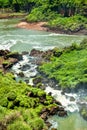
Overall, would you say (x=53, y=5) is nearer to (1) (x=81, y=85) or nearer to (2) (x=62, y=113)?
(1) (x=81, y=85)

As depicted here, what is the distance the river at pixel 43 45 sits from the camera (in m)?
31.4

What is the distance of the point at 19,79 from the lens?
137ft

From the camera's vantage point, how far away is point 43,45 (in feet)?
184

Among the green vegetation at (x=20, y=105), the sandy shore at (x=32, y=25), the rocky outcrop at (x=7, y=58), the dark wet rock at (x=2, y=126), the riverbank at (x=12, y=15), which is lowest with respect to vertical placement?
the riverbank at (x=12, y=15)

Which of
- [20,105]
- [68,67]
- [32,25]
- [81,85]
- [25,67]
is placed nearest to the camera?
[20,105]

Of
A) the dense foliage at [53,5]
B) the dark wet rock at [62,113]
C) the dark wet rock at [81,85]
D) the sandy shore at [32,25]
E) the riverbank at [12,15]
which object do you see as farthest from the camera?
the riverbank at [12,15]

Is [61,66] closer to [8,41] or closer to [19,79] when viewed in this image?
[19,79]

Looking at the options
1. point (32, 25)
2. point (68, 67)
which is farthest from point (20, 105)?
point (32, 25)

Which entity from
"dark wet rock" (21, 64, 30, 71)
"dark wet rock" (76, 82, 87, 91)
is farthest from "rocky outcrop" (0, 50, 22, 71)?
"dark wet rock" (76, 82, 87, 91)

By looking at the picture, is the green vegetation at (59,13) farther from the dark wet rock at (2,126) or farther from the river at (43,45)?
the dark wet rock at (2,126)

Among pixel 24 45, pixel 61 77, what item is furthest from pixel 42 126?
pixel 24 45

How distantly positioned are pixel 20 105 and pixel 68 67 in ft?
36.5

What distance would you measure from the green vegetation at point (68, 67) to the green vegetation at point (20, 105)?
4009 mm

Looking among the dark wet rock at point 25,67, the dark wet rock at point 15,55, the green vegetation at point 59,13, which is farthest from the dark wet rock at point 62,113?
the green vegetation at point 59,13
